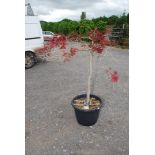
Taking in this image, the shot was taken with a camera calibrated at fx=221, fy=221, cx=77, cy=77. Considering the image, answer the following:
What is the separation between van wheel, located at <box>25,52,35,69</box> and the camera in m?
6.64

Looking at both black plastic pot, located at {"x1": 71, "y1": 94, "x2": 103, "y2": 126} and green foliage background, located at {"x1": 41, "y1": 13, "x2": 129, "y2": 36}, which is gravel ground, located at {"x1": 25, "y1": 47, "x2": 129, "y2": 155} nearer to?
black plastic pot, located at {"x1": 71, "y1": 94, "x2": 103, "y2": 126}

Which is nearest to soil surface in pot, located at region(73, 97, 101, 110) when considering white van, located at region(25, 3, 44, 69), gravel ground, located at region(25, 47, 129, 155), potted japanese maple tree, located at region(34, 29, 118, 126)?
potted japanese maple tree, located at region(34, 29, 118, 126)

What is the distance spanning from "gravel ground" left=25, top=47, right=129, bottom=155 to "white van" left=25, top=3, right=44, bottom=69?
2.80 feet

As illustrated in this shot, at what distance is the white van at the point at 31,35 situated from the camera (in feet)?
21.0

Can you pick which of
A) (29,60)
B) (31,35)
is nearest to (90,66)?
(31,35)

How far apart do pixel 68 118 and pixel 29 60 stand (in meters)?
3.61

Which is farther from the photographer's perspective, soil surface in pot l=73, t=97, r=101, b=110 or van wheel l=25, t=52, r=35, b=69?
van wheel l=25, t=52, r=35, b=69

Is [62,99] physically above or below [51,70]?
below

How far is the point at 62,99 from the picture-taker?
425cm

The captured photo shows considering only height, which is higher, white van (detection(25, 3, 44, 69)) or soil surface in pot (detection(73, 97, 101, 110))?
white van (detection(25, 3, 44, 69))
